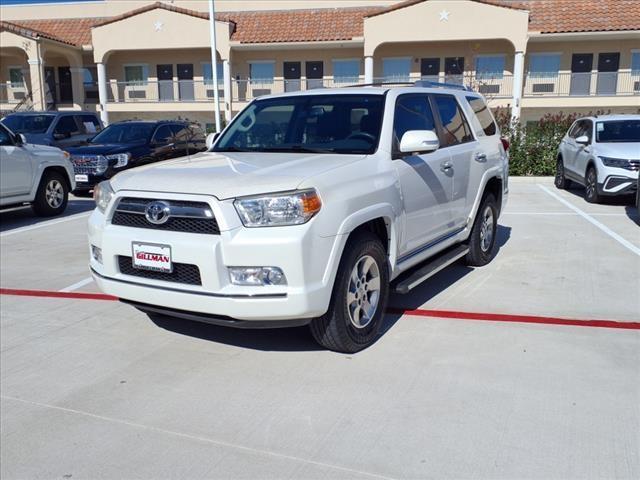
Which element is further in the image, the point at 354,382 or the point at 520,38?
the point at 520,38

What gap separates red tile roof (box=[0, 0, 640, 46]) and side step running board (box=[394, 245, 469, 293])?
21.4 m

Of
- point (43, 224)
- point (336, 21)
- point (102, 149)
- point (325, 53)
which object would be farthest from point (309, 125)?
point (336, 21)

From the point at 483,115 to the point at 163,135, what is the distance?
30.0 feet

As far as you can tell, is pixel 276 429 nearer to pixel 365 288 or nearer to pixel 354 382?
pixel 354 382

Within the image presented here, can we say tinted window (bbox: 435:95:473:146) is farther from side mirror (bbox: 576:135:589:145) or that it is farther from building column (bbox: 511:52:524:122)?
building column (bbox: 511:52:524:122)

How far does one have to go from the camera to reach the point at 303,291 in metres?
3.72

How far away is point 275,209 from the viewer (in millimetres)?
3729

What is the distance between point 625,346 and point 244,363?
2823 mm

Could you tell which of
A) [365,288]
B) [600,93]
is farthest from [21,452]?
[600,93]

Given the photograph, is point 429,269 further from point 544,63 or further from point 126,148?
point 544,63

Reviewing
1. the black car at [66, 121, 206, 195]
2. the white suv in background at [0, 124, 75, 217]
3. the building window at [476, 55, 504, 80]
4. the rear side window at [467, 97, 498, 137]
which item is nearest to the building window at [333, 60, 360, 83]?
the building window at [476, 55, 504, 80]

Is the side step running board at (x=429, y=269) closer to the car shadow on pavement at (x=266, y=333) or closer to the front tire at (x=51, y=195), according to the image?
the car shadow on pavement at (x=266, y=333)

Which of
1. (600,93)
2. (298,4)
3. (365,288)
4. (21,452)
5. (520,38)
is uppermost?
(298,4)

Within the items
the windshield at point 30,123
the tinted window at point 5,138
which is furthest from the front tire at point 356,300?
the windshield at point 30,123
